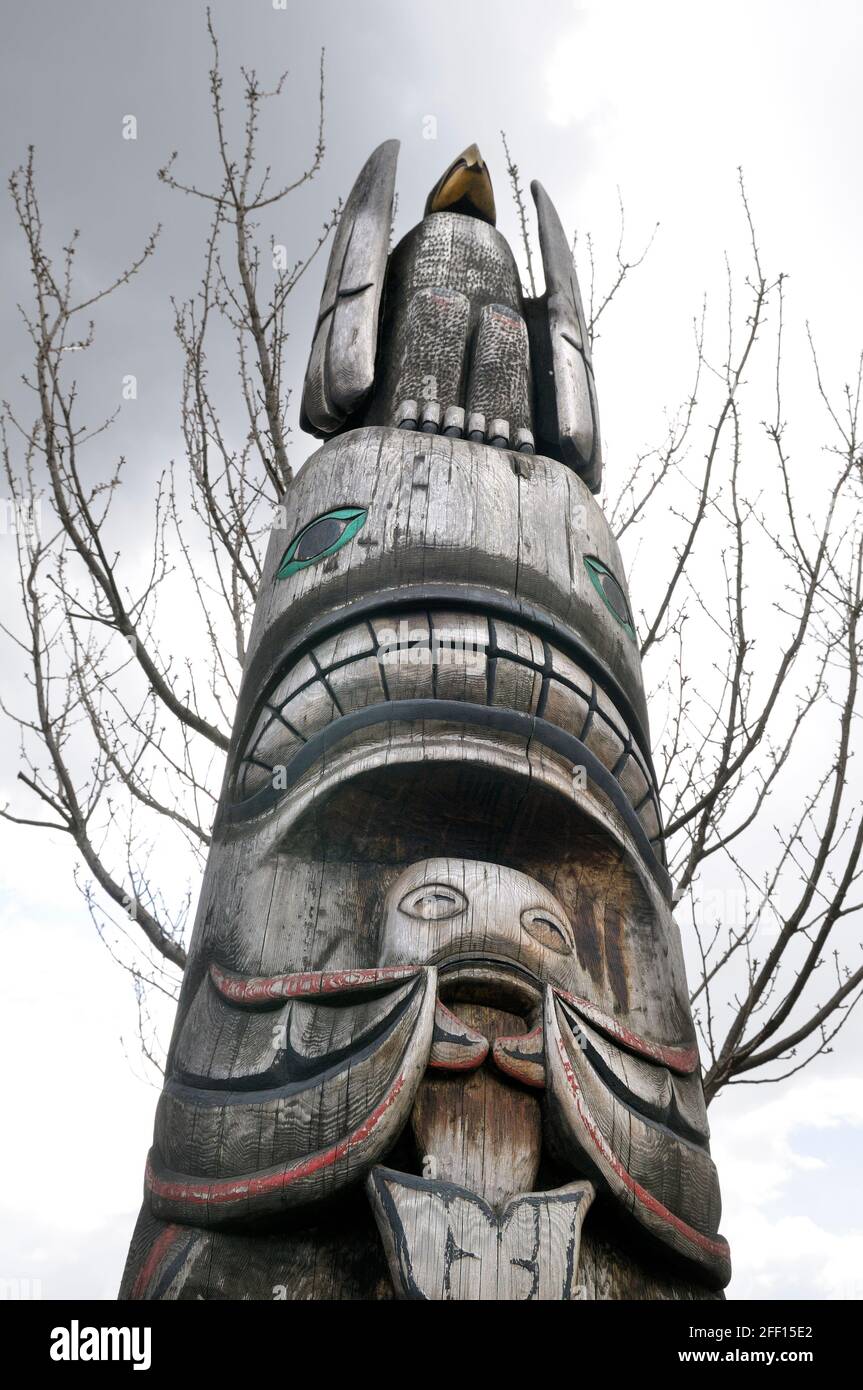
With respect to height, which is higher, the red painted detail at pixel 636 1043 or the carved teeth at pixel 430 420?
the carved teeth at pixel 430 420

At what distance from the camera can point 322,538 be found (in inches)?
135

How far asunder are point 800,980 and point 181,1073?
2.63 m

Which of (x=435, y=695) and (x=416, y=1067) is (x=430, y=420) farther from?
(x=416, y=1067)

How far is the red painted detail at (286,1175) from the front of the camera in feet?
6.73

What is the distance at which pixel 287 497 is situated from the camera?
155 inches

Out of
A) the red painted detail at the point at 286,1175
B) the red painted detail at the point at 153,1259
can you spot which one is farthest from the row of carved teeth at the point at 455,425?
the red painted detail at the point at 153,1259

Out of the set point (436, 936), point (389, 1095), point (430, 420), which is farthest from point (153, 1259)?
point (430, 420)

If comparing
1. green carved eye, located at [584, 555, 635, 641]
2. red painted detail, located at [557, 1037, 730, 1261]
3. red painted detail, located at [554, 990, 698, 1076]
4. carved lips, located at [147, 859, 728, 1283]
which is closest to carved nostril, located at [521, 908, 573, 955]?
carved lips, located at [147, 859, 728, 1283]

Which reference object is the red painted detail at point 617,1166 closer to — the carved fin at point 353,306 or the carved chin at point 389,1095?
the carved chin at point 389,1095

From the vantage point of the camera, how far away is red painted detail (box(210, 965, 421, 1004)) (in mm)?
2270
